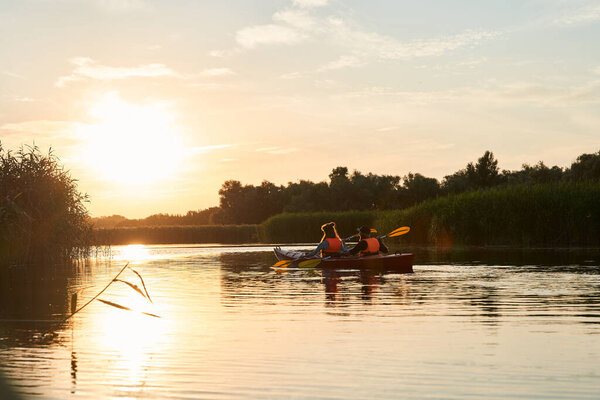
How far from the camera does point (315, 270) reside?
26.3 meters

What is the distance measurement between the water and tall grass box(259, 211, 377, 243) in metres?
36.4

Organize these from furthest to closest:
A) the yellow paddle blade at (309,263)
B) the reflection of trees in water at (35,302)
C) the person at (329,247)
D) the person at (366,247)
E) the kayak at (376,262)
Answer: the yellow paddle blade at (309,263) < the person at (329,247) < the person at (366,247) < the kayak at (376,262) < the reflection of trees in water at (35,302)

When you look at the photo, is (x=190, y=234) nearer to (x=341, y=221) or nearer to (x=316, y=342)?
(x=341, y=221)

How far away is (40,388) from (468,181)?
277ft

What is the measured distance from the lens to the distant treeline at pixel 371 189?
85.2 metres

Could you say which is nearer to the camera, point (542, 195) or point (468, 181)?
point (542, 195)

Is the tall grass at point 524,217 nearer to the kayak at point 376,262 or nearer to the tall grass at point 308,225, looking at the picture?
the tall grass at point 308,225

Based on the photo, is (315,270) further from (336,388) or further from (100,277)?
(336,388)

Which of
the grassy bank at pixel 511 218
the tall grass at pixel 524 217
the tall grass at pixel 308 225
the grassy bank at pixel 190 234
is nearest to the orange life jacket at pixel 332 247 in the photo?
the grassy bank at pixel 511 218

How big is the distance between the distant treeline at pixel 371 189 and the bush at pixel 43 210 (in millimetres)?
51796

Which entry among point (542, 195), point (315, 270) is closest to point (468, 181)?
point (542, 195)

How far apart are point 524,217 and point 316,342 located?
3066 cm

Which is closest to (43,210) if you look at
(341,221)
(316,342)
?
(316,342)

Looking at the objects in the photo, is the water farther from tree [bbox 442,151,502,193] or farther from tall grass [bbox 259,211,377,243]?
tree [bbox 442,151,502,193]
